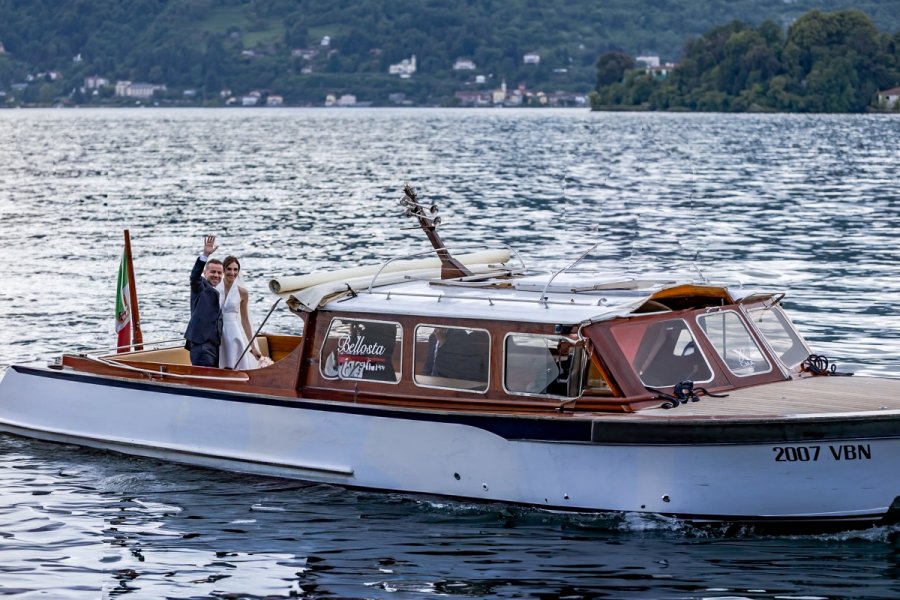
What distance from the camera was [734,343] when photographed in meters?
17.5

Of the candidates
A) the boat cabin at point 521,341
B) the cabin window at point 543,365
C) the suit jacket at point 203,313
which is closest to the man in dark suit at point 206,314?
the suit jacket at point 203,313

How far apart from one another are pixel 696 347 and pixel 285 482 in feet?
16.8

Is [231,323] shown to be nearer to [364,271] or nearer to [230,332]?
[230,332]

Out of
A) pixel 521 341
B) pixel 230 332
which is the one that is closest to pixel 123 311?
pixel 230 332

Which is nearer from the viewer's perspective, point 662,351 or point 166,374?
point 662,351

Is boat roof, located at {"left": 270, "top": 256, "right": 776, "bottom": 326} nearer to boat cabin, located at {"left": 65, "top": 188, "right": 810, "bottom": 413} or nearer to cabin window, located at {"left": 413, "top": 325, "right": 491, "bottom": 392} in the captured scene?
boat cabin, located at {"left": 65, "top": 188, "right": 810, "bottom": 413}

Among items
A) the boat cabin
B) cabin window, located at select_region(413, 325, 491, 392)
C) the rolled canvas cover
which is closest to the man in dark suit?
the boat cabin

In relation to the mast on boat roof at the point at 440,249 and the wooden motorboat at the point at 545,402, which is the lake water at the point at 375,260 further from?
the mast on boat roof at the point at 440,249

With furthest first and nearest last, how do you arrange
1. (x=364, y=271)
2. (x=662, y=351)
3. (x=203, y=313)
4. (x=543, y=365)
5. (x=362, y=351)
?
1. (x=203, y=313)
2. (x=364, y=271)
3. (x=362, y=351)
4. (x=662, y=351)
5. (x=543, y=365)

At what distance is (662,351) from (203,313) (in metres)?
5.96

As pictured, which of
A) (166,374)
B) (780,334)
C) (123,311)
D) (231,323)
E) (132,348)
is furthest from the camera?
(123,311)

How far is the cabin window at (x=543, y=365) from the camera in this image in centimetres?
1658

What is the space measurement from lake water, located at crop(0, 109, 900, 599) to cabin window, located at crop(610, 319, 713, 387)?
1.61 metres

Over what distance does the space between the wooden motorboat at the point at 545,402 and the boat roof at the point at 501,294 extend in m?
0.03
